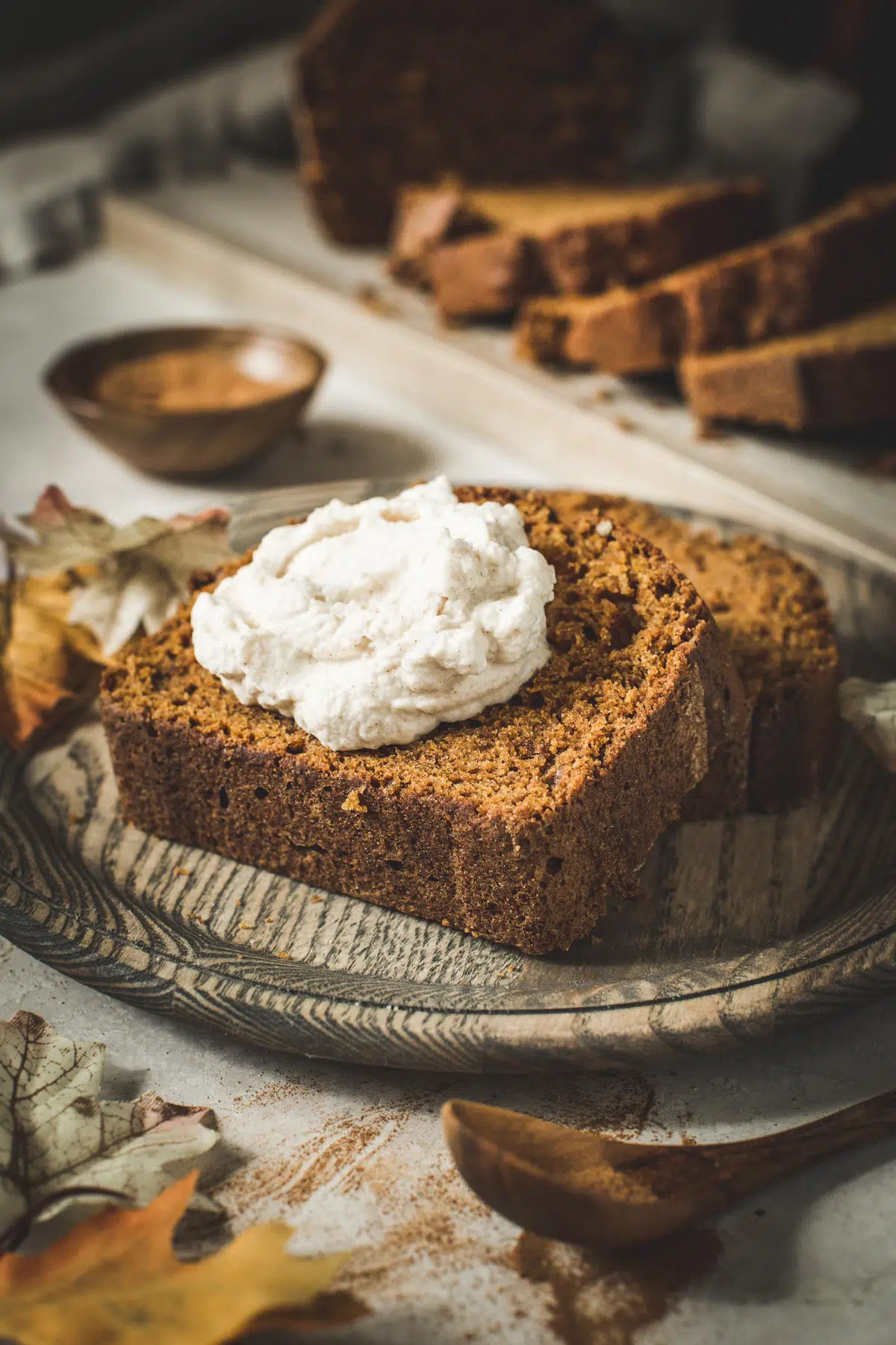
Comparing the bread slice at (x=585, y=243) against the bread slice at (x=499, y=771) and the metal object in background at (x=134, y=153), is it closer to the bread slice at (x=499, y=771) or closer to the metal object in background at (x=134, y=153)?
the metal object in background at (x=134, y=153)

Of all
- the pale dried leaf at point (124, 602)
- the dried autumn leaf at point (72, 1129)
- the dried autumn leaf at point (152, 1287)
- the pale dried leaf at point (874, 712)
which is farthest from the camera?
the pale dried leaf at point (124, 602)

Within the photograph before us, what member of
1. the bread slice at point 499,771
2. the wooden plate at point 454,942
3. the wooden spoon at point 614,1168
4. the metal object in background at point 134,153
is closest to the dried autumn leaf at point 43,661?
the wooden plate at point 454,942

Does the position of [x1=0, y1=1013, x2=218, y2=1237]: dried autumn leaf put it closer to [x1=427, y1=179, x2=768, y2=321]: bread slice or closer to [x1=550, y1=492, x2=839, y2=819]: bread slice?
[x1=550, y1=492, x2=839, y2=819]: bread slice

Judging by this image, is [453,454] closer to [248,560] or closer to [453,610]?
[248,560]

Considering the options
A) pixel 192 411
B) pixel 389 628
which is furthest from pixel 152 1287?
pixel 192 411

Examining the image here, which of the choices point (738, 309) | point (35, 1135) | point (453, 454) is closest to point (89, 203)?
point (453, 454)
